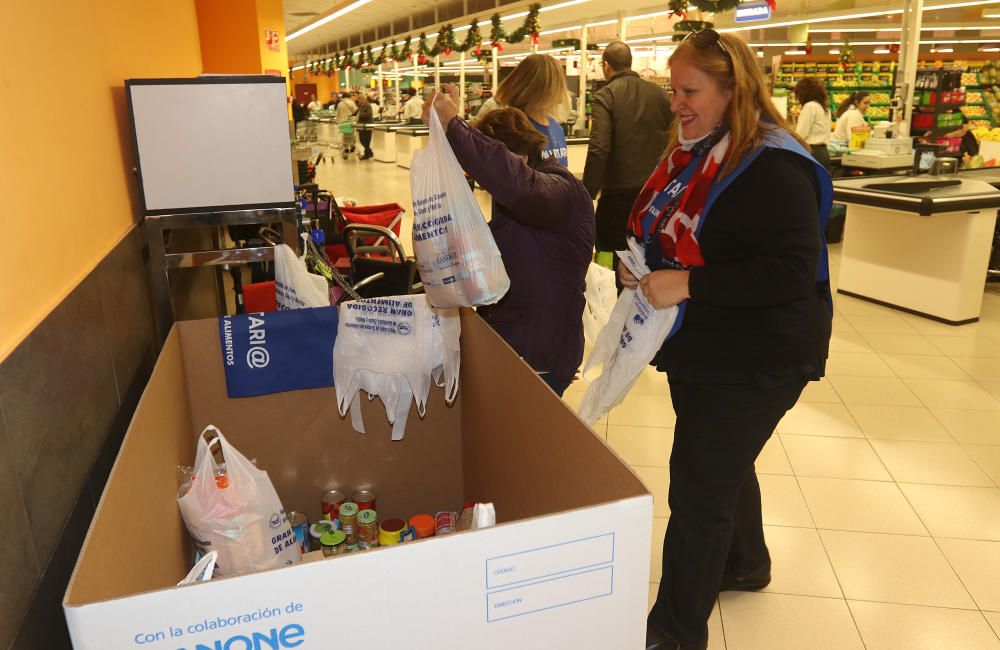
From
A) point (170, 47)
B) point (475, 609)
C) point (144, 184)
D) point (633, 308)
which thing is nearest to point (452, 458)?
point (633, 308)

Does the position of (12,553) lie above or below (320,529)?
above

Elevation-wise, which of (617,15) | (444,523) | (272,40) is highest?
(617,15)

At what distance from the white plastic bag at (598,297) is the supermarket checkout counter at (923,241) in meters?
2.70

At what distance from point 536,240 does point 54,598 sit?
4.50 ft

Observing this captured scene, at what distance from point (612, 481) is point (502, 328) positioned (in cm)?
110

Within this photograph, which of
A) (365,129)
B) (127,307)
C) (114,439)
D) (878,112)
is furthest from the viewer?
(365,129)

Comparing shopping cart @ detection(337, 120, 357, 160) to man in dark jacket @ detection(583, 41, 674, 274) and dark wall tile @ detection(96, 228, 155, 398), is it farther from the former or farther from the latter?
dark wall tile @ detection(96, 228, 155, 398)

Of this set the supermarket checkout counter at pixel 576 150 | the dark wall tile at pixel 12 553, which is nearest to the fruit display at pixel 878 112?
the supermarket checkout counter at pixel 576 150

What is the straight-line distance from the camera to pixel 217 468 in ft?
5.34

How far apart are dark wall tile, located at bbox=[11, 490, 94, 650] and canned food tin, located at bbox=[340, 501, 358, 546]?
0.85m

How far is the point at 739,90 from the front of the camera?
1.65 meters

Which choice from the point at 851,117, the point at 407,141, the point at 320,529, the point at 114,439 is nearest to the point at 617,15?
the point at 407,141

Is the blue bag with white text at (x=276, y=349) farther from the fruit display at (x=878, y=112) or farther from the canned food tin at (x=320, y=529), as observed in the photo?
the fruit display at (x=878, y=112)

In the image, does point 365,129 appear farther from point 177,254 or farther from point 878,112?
point 177,254
